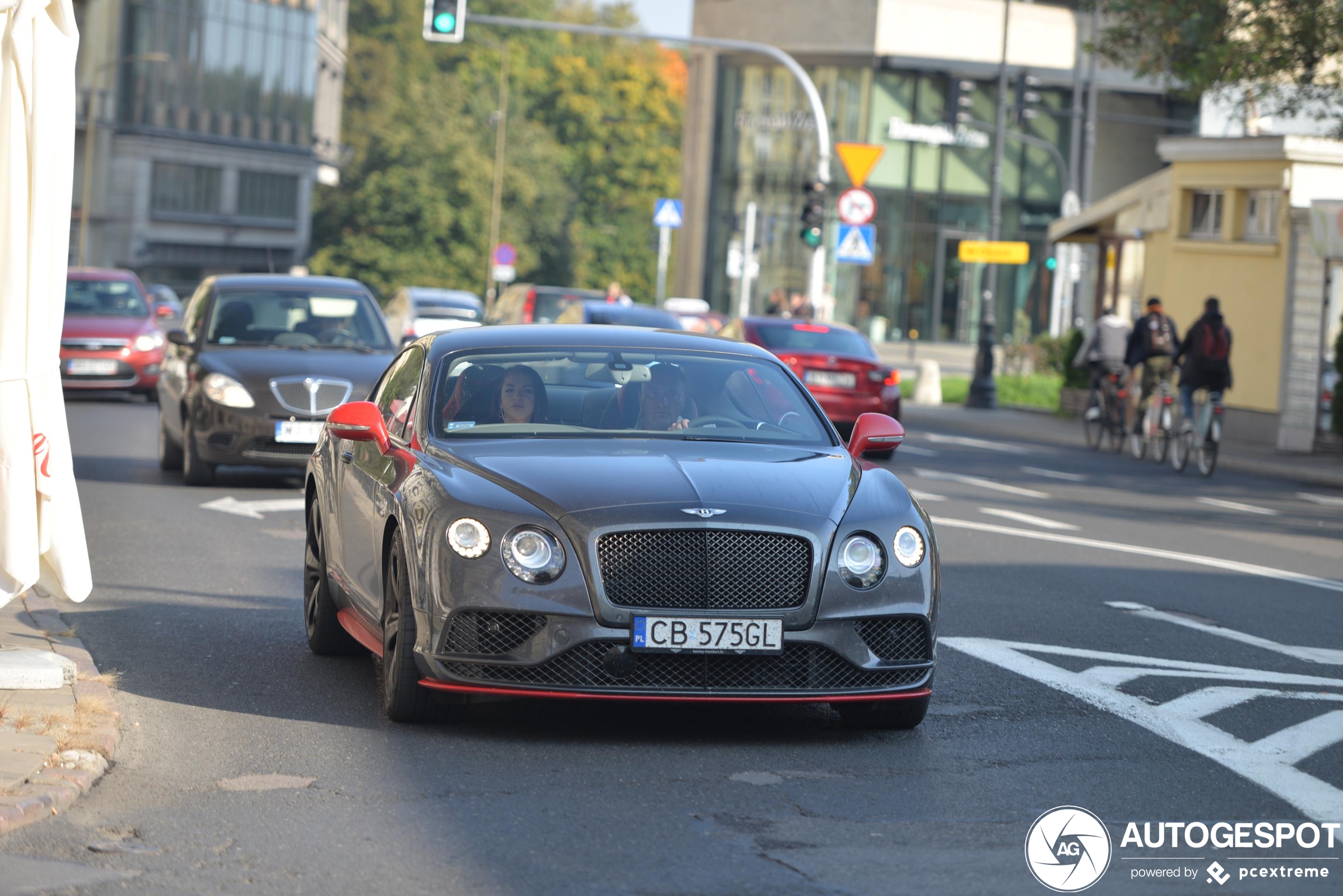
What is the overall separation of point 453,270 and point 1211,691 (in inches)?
2908

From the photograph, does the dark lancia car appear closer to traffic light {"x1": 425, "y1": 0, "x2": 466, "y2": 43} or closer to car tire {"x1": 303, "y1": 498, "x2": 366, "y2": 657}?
car tire {"x1": 303, "y1": 498, "x2": 366, "y2": 657}

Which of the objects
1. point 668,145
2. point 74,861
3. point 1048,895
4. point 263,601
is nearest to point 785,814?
point 1048,895

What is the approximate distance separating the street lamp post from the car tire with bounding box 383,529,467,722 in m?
67.9

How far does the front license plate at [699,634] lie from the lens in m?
6.31

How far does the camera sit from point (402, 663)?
6621 millimetres

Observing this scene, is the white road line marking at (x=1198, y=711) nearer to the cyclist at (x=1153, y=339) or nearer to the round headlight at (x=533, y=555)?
the round headlight at (x=533, y=555)

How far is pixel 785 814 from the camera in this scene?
5625mm

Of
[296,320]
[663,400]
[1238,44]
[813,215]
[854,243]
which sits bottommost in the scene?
[663,400]

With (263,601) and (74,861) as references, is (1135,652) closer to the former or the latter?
(263,601)

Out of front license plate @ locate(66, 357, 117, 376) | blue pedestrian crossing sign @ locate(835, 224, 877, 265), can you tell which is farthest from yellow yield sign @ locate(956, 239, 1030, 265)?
front license plate @ locate(66, 357, 117, 376)

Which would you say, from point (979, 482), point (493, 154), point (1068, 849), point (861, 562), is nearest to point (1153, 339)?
→ point (979, 482)

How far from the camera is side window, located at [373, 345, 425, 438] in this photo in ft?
25.5

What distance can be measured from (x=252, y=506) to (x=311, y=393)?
1250 millimetres

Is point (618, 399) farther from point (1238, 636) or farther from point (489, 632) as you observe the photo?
point (1238, 636)
